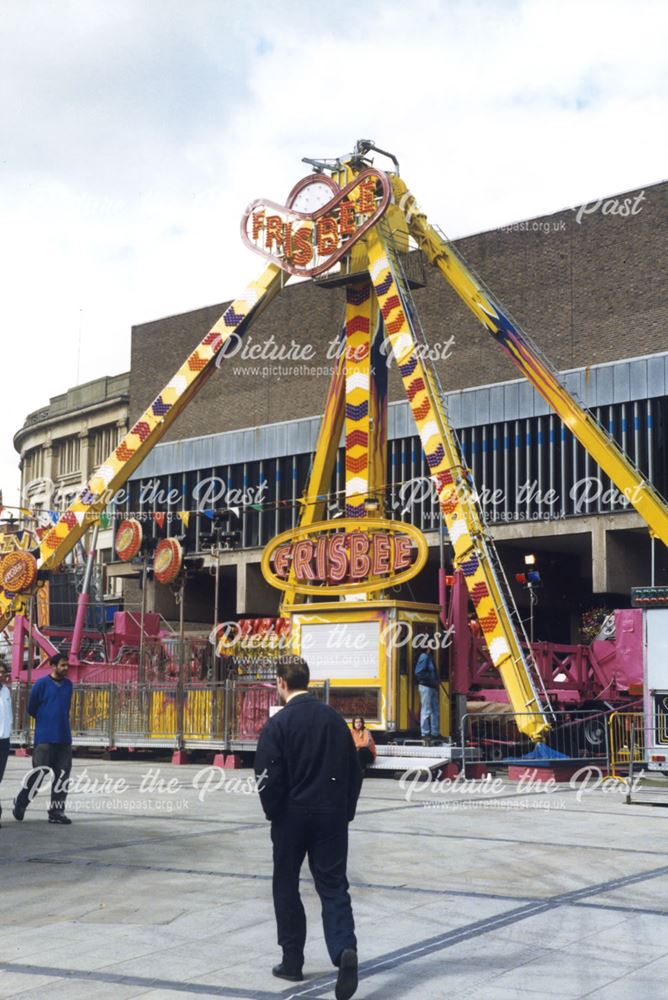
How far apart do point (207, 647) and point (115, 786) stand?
549 inches

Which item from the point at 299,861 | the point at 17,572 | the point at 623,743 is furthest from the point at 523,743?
the point at 299,861

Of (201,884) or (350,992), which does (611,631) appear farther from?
(350,992)

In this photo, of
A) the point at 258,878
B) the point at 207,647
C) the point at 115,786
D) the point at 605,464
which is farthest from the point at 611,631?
the point at 258,878

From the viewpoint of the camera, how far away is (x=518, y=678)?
25172mm

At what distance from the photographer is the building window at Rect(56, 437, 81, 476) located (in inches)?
2982

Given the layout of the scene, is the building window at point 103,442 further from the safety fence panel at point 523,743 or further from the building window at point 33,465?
the safety fence panel at point 523,743

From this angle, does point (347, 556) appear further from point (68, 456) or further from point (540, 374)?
point (68, 456)

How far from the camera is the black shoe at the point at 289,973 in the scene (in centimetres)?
738

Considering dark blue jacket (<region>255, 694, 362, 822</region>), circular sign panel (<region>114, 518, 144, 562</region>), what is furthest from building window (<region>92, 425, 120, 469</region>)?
dark blue jacket (<region>255, 694, 362, 822</region>)

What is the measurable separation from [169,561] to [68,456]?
4684 cm

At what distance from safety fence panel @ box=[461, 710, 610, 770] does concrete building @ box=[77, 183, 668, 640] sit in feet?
30.2

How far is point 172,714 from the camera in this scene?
2764 cm

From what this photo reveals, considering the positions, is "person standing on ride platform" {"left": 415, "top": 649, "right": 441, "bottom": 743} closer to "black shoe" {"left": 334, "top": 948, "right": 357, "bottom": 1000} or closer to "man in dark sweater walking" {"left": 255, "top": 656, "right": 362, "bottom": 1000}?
"man in dark sweater walking" {"left": 255, "top": 656, "right": 362, "bottom": 1000}

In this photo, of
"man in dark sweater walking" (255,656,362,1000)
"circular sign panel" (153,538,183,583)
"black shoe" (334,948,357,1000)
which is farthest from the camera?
"circular sign panel" (153,538,183,583)
